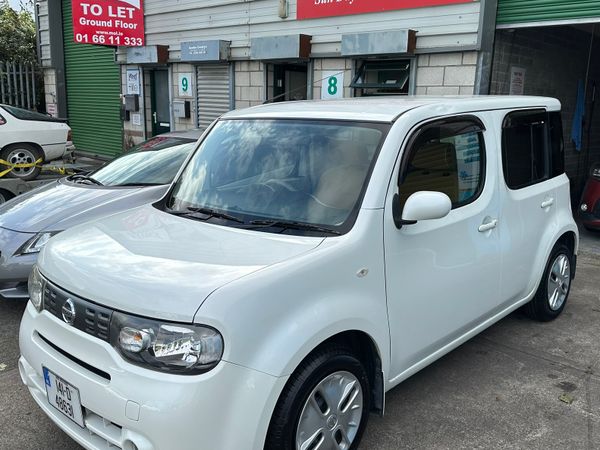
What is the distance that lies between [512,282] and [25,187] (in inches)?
269

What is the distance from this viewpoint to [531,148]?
13.3 feet

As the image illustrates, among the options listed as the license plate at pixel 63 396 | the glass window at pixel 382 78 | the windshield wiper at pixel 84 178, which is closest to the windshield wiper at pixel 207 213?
the license plate at pixel 63 396

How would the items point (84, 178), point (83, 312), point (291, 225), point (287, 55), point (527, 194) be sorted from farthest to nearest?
point (287, 55)
point (84, 178)
point (527, 194)
point (291, 225)
point (83, 312)

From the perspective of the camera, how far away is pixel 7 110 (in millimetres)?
10117

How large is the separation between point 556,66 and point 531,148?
18.7 feet

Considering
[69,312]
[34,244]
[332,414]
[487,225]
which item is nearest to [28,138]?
[34,244]

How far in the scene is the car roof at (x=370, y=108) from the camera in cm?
305

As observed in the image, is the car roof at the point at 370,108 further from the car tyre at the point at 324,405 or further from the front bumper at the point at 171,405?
the front bumper at the point at 171,405

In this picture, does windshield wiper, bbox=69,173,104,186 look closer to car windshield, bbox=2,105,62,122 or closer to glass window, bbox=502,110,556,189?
glass window, bbox=502,110,556,189

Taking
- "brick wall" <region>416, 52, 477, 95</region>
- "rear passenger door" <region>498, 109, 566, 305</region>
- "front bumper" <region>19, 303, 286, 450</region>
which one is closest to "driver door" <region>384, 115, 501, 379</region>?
"rear passenger door" <region>498, 109, 566, 305</region>

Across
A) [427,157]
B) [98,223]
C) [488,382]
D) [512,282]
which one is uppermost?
[427,157]

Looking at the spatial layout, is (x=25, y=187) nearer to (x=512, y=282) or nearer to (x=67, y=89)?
(x=512, y=282)

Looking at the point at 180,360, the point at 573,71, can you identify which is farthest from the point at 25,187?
the point at 573,71

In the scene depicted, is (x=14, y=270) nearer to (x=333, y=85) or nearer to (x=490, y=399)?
(x=490, y=399)
